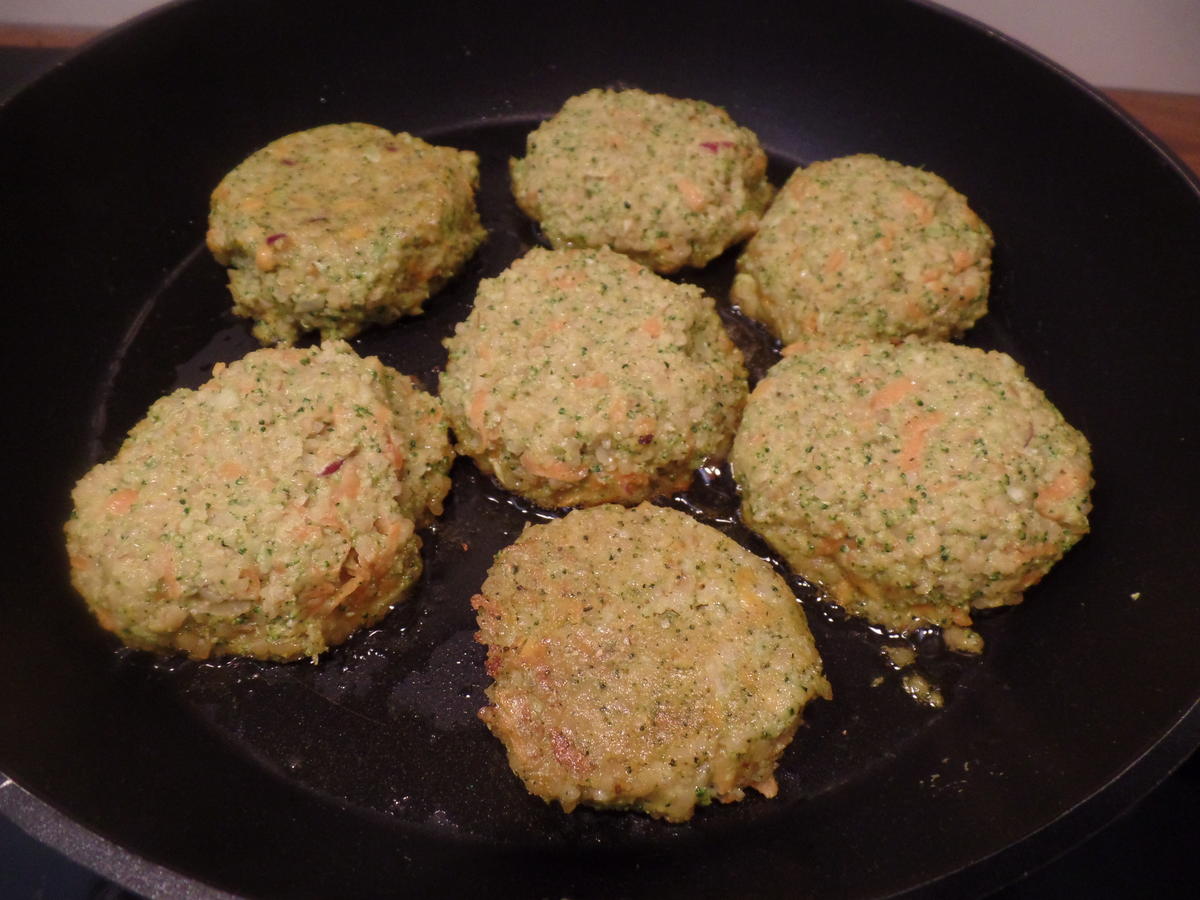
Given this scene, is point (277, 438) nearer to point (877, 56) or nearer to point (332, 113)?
point (332, 113)

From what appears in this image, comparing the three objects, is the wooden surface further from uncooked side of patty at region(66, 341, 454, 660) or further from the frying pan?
uncooked side of patty at region(66, 341, 454, 660)

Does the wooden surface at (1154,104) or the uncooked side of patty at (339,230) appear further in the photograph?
the wooden surface at (1154,104)

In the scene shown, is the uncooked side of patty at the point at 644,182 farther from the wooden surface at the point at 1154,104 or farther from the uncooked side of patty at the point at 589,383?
the wooden surface at the point at 1154,104

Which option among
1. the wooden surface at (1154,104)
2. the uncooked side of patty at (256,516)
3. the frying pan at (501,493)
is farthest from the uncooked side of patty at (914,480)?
the wooden surface at (1154,104)

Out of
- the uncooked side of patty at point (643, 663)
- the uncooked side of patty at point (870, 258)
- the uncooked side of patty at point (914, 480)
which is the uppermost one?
the uncooked side of patty at point (870, 258)

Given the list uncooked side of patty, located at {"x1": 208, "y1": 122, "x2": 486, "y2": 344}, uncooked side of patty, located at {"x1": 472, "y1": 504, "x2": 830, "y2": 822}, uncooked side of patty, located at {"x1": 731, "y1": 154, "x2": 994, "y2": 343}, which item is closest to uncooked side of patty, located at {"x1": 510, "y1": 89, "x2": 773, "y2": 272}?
uncooked side of patty, located at {"x1": 731, "y1": 154, "x2": 994, "y2": 343}

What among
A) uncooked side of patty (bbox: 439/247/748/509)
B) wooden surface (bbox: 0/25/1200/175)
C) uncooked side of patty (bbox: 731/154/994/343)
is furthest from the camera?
wooden surface (bbox: 0/25/1200/175)
